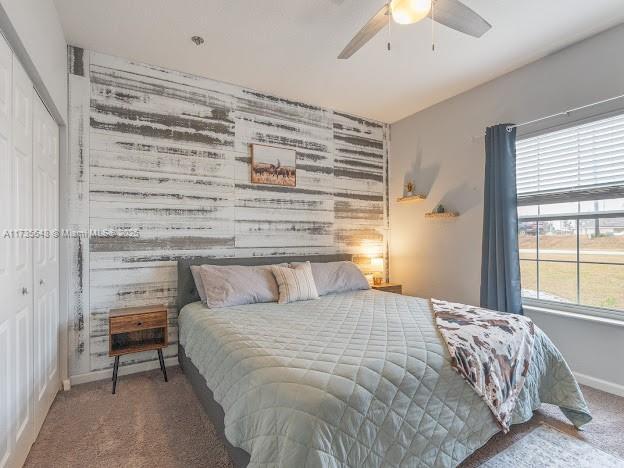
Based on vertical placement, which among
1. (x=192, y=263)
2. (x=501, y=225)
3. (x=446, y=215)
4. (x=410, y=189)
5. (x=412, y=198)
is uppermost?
(x=410, y=189)

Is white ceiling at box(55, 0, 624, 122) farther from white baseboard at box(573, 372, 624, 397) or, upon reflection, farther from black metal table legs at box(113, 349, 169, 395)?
white baseboard at box(573, 372, 624, 397)

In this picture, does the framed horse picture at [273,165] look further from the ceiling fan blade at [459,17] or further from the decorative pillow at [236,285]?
the ceiling fan blade at [459,17]

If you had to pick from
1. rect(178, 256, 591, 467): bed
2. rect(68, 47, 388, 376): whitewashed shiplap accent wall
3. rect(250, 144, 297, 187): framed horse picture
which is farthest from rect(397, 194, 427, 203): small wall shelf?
rect(178, 256, 591, 467): bed

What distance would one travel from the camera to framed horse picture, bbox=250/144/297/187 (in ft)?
11.5

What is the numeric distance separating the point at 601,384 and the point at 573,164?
1774mm

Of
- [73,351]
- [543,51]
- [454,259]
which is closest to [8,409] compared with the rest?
[73,351]

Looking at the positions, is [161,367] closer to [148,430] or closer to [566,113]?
[148,430]

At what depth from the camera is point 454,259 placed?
144 inches

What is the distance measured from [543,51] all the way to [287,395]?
3.37 metres

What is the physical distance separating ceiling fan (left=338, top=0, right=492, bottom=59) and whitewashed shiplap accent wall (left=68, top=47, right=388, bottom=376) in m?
1.83

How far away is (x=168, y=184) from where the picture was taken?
10.0ft

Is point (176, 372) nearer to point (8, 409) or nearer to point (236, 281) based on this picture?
point (236, 281)

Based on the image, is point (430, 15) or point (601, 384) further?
point (601, 384)

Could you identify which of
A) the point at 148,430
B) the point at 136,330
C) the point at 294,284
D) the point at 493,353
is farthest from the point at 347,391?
the point at 136,330
